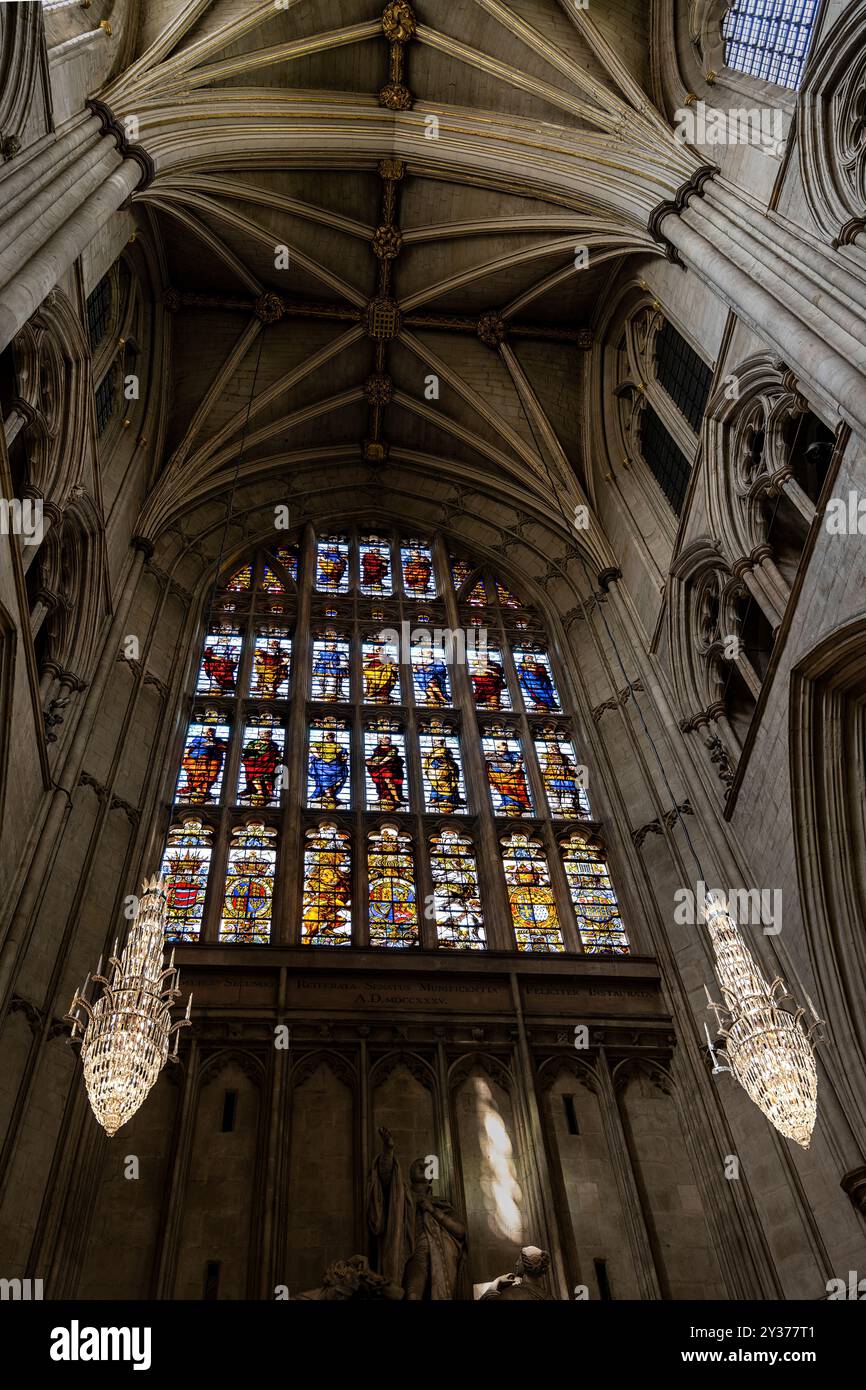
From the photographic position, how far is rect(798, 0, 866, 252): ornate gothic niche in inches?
398

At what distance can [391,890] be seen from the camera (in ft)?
42.3

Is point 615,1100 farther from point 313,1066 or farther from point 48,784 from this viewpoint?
point 48,784

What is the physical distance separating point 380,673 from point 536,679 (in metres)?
2.46

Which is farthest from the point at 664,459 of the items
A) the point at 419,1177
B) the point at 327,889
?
the point at 419,1177

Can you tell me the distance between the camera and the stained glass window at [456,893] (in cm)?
1239

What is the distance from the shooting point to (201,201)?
51.9 ft

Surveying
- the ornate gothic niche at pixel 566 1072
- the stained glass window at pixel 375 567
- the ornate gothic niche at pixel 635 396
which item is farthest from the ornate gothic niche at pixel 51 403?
the ornate gothic niche at pixel 566 1072

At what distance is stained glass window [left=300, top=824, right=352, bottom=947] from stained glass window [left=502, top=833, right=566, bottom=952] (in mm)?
1987

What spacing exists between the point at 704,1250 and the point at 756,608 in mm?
6797

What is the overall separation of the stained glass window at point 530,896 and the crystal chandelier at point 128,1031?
4.99 m
